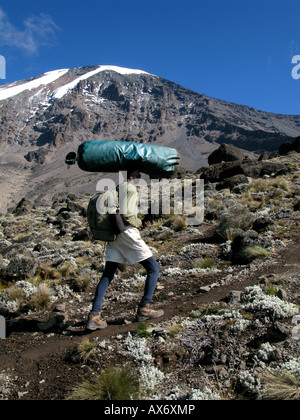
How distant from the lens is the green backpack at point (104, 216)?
3885 millimetres

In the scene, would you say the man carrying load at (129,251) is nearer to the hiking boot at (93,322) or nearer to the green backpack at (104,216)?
the hiking boot at (93,322)

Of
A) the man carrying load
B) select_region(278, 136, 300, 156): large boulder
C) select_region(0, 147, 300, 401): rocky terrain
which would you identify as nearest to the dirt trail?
select_region(0, 147, 300, 401): rocky terrain

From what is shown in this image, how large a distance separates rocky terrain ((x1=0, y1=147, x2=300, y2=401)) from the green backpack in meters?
1.20

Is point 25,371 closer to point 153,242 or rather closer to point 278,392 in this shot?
point 278,392

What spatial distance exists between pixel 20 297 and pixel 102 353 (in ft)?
9.17

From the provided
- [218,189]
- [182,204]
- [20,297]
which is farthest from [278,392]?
[218,189]

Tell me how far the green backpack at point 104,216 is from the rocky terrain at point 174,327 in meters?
1.20

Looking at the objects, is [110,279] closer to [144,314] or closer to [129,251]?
[129,251]

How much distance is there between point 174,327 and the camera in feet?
12.6

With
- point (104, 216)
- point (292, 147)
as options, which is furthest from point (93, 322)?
point (292, 147)

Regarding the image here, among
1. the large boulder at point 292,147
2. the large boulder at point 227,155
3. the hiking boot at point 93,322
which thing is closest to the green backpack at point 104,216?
the hiking boot at point 93,322

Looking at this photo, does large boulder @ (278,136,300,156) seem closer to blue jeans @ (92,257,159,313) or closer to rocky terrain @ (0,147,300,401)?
rocky terrain @ (0,147,300,401)

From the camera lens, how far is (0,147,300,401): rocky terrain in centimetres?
291
